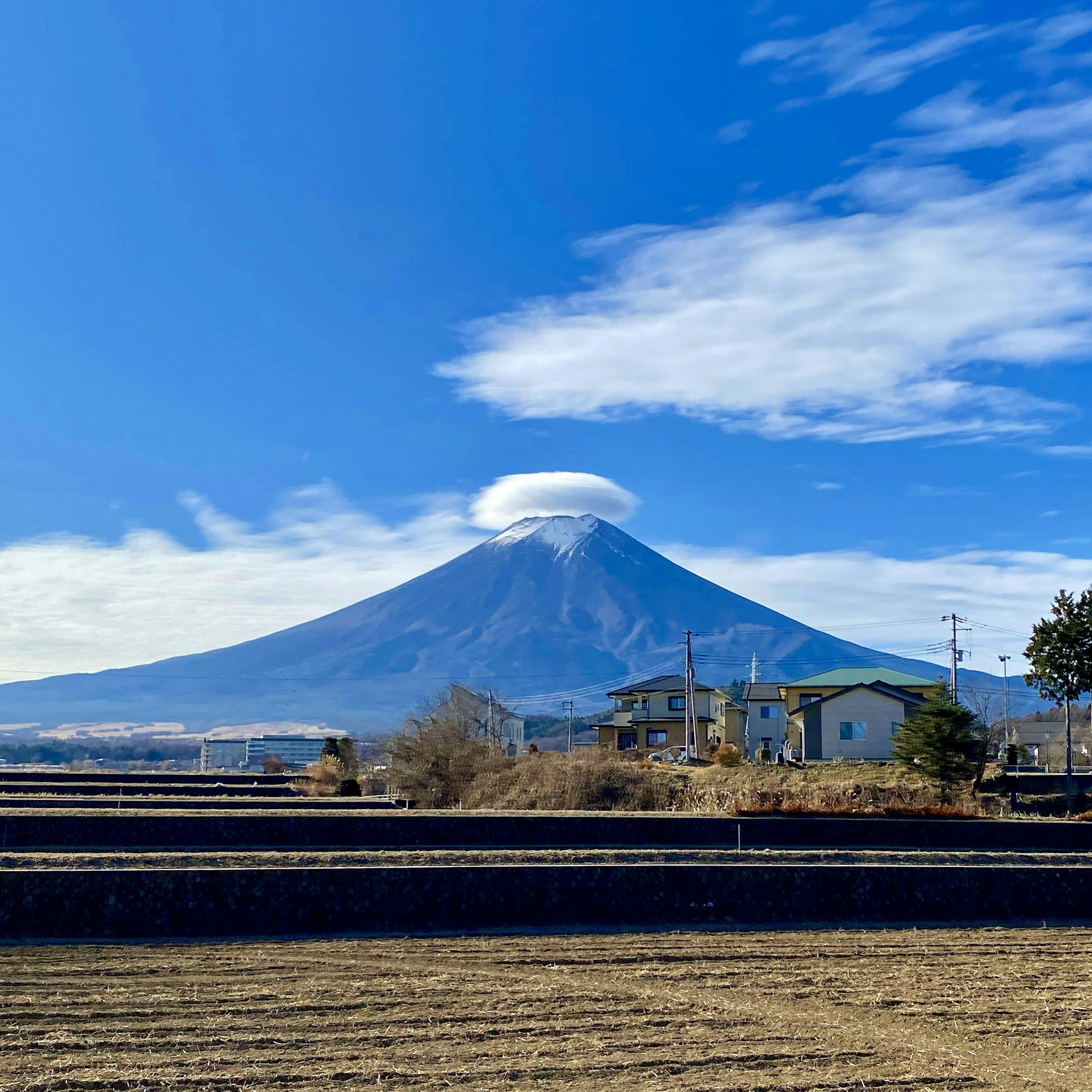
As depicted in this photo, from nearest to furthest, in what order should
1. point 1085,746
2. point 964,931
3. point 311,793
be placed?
1. point 964,931
2. point 311,793
3. point 1085,746

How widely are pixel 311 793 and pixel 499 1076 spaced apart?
33937 millimetres

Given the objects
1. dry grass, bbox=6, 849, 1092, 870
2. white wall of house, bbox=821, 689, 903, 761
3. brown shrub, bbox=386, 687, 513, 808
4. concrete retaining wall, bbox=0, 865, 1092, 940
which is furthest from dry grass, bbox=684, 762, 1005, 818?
concrete retaining wall, bbox=0, 865, 1092, 940

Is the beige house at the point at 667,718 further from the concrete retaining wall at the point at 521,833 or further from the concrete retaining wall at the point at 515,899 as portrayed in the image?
the concrete retaining wall at the point at 515,899

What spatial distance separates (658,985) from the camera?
30.0 ft

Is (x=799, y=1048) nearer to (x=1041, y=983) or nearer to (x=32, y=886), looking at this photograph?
(x=1041, y=983)

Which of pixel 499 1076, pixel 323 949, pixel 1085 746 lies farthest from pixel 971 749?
pixel 1085 746

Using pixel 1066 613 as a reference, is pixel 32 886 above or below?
below

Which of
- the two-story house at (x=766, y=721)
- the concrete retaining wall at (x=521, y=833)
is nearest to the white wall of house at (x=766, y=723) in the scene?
the two-story house at (x=766, y=721)

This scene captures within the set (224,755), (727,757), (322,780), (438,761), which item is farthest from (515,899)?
(224,755)

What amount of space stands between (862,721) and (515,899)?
123 feet

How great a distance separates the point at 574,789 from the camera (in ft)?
92.6

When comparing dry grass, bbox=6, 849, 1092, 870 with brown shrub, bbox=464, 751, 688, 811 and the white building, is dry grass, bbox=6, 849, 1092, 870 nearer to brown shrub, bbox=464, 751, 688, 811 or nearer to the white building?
brown shrub, bbox=464, 751, 688, 811

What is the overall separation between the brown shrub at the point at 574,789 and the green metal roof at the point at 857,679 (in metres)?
22.6

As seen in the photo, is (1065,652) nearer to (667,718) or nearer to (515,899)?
(515,899)
